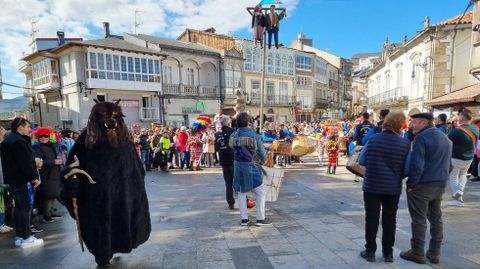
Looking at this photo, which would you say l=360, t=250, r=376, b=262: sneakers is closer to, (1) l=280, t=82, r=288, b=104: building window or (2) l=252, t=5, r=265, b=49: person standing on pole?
(2) l=252, t=5, r=265, b=49: person standing on pole

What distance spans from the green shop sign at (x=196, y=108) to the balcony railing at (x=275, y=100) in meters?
7.00

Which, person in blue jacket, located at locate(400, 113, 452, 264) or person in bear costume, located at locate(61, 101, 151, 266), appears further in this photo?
person in blue jacket, located at locate(400, 113, 452, 264)

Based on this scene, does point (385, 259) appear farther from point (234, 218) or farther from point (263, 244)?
point (234, 218)

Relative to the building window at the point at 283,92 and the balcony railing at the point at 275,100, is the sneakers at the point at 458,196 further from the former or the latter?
the building window at the point at 283,92

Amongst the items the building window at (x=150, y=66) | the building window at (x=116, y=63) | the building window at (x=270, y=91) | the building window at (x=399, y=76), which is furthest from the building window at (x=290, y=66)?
the building window at (x=116, y=63)

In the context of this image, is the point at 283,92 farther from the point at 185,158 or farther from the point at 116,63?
the point at 185,158

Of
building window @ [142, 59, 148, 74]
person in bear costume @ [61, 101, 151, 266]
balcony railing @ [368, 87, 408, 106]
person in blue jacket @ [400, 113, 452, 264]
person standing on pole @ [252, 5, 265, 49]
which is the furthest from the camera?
building window @ [142, 59, 148, 74]

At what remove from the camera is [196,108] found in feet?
90.7

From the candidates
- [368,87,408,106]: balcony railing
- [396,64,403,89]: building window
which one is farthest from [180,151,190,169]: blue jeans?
[396,64,403,89]: building window

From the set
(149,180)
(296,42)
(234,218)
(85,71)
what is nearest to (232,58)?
(85,71)

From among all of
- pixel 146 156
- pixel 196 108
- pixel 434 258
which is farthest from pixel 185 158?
pixel 196 108

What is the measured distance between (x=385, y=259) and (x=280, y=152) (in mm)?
7480

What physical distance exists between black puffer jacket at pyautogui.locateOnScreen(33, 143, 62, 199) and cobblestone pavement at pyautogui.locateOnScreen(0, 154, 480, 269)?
57 centimetres

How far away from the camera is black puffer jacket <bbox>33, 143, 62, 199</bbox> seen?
4.91 metres
